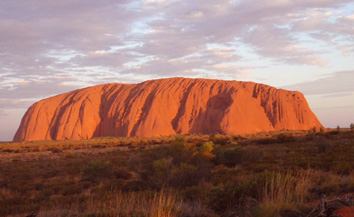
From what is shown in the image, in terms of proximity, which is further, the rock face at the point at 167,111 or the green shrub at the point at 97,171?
the rock face at the point at 167,111

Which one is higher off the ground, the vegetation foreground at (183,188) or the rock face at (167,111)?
the rock face at (167,111)

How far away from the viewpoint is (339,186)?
6.14m

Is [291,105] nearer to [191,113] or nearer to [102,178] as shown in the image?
[191,113]

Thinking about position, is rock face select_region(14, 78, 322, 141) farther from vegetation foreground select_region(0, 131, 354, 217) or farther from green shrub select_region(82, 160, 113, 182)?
green shrub select_region(82, 160, 113, 182)

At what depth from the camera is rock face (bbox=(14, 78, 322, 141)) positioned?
5541cm

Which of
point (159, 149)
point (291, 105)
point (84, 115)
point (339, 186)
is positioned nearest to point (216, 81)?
point (291, 105)

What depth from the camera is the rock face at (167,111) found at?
2181 inches

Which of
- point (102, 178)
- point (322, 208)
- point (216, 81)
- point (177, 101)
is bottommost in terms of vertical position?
point (102, 178)

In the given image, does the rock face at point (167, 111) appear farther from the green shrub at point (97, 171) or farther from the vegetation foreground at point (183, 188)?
the green shrub at point (97, 171)

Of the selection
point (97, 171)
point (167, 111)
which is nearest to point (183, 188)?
point (97, 171)

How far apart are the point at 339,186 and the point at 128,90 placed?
61.2m

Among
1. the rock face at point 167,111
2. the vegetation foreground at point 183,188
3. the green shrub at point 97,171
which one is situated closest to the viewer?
the vegetation foreground at point 183,188

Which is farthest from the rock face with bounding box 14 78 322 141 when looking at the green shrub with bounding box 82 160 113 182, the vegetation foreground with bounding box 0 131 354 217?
the green shrub with bounding box 82 160 113 182

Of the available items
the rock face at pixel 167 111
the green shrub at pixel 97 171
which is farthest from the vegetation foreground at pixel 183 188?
the rock face at pixel 167 111
